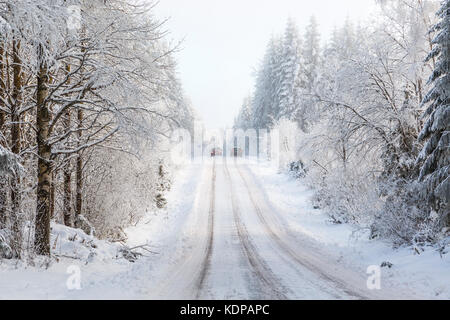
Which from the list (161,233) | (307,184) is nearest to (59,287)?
(161,233)

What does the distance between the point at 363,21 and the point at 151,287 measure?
1132 centimetres

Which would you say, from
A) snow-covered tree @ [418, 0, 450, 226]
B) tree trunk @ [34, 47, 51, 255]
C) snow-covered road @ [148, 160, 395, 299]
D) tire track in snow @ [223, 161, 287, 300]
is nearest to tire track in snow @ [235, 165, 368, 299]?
snow-covered road @ [148, 160, 395, 299]

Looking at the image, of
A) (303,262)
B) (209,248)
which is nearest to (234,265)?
(303,262)

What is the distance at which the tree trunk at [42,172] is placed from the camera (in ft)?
27.5

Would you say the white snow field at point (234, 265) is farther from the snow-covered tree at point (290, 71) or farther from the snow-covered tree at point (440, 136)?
the snow-covered tree at point (290, 71)

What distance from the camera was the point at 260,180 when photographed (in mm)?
31922

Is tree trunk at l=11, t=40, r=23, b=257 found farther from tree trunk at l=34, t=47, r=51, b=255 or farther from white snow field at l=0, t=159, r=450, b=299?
white snow field at l=0, t=159, r=450, b=299

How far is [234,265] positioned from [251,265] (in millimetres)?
462

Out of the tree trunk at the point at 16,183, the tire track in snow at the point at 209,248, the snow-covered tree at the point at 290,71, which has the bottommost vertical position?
the tire track in snow at the point at 209,248

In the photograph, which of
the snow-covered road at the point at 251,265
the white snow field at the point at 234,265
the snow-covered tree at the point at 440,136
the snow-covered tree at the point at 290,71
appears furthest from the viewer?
the snow-covered tree at the point at 290,71

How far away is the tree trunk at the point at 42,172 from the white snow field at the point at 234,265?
2.05ft

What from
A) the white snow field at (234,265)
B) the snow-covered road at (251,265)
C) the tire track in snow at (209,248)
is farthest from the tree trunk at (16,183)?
the tire track in snow at (209,248)

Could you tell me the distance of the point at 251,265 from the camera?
9.79 metres

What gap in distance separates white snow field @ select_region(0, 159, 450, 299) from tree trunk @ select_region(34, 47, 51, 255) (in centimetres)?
62
